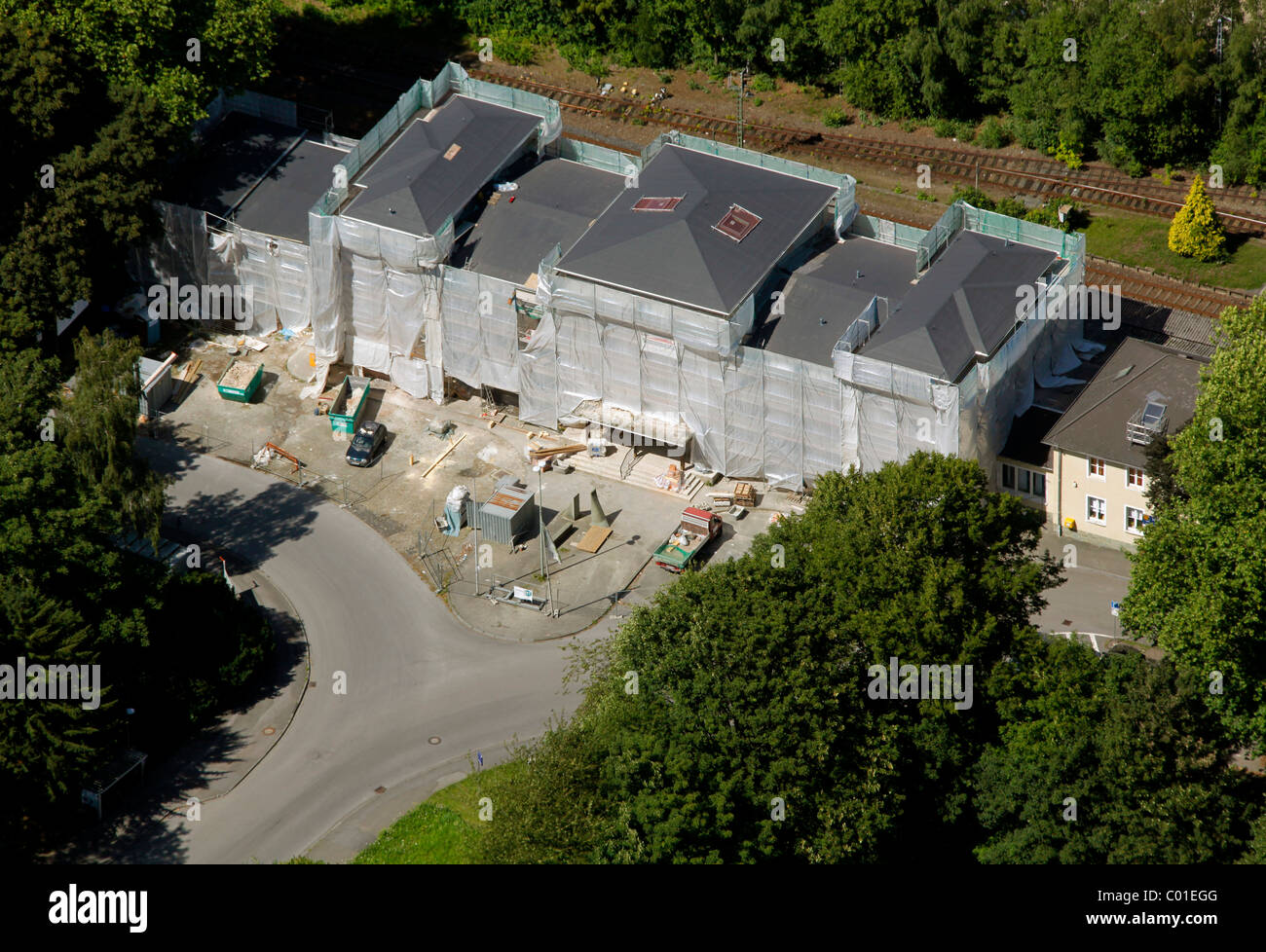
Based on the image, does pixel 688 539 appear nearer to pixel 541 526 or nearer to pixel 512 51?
pixel 541 526

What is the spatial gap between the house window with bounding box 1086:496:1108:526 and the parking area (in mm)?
12411

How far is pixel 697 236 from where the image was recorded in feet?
255

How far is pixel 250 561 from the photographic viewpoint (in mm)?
76062

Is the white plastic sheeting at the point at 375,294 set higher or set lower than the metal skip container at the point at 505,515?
higher

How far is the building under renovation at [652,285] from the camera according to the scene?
248 feet

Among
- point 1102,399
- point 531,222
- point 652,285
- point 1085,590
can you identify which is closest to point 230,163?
point 531,222

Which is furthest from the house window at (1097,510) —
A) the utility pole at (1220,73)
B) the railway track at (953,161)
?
the utility pole at (1220,73)

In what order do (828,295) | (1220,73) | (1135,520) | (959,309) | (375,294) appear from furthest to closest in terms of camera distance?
(1220,73)
(375,294)
(828,295)
(959,309)
(1135,520)

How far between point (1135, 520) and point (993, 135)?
105 ft

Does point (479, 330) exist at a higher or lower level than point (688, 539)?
higher

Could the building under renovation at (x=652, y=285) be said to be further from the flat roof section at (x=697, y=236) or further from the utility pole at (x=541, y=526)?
the utility pole at (x=541, y=526)

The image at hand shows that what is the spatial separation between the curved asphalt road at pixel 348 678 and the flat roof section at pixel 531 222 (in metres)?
12.8
